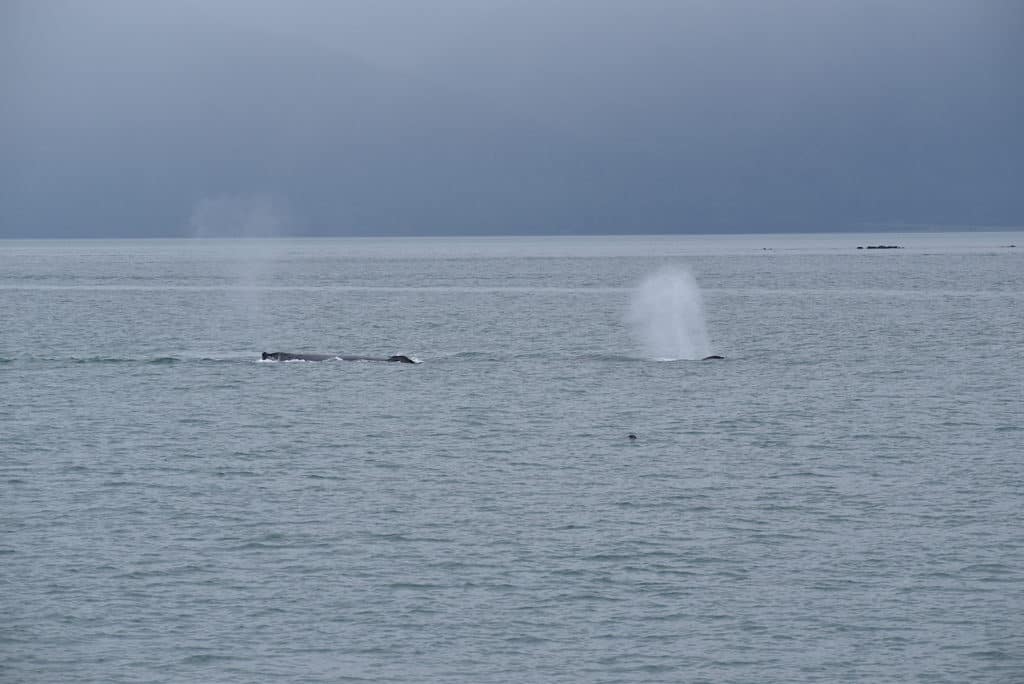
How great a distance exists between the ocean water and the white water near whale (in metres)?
5.87

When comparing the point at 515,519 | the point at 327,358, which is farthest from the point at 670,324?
the point at 515,519

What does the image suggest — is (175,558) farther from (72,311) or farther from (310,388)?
(72,311)

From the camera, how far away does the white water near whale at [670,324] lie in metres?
84.9

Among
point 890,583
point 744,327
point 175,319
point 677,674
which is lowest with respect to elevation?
point 677,674

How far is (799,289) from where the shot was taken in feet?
542

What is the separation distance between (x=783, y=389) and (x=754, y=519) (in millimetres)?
28504

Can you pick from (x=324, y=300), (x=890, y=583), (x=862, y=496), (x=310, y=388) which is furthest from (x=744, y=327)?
(x=890, y=583)

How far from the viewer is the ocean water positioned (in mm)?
25094

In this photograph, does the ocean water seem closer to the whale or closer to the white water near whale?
the whale

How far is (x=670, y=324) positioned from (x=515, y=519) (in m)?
74.2

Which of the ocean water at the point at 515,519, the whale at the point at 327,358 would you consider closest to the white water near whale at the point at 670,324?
the ocean water at the point at 515,519

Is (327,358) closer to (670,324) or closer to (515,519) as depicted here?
(670,324)

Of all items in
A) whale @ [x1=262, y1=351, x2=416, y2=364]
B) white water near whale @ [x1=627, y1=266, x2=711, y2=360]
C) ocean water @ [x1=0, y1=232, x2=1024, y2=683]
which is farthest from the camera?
white water near whale @ [x1=627, y1=266, x2=711, y2=360]

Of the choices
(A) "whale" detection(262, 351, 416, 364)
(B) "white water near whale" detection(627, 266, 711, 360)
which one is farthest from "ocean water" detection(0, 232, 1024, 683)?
(B) "white water near whale" detection(627, 266, 711, 360)
